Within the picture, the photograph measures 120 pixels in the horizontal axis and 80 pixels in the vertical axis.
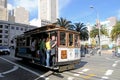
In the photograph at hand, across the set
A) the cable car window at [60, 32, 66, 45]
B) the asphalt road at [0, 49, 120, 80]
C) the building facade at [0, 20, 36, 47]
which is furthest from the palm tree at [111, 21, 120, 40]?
the building facade at [0, 20, 36, 47]

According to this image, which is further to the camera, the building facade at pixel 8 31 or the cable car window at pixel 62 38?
the building facade at pixel 8 31

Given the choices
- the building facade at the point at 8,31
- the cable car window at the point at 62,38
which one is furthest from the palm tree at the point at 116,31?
the building facade at the point at 8,31

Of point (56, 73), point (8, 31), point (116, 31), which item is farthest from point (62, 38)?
point (8, 31)

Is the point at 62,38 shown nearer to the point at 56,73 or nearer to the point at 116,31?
the point at 56,73

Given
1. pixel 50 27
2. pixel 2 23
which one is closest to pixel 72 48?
pixel 50 27

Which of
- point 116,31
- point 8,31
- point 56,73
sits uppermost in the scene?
point 8,31

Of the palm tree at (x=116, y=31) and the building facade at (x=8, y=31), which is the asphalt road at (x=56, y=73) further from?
the building facade at (x=8, y=31)

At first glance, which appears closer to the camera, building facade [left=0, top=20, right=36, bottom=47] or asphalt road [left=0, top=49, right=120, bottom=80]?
asphalt road [left=0, top=49, right=120, bottom=80]

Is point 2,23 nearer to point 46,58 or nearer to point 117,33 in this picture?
point 117,33

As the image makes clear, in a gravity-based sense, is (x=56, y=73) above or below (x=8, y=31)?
below

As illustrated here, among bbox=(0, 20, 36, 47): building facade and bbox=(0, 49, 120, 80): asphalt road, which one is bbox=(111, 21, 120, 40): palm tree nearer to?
bbox=(0, 49, 120, 80): asphalt road

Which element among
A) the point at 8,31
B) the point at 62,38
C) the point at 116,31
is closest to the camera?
the point at 62,38

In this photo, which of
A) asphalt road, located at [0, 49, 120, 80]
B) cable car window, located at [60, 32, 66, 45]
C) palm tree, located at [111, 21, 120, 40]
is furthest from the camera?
palm tree, located at [111, 21, 120, 40]

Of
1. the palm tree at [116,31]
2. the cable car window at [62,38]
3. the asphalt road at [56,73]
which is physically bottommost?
the asphalt road at [56,73]
